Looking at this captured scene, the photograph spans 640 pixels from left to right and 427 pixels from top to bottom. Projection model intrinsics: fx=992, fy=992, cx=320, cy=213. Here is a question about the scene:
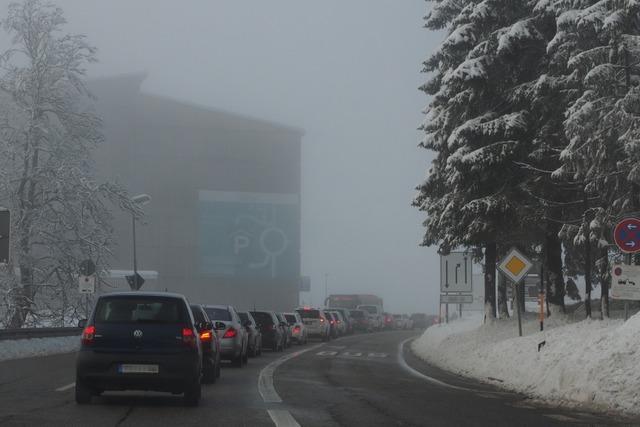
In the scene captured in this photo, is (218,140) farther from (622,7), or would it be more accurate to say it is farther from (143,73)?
A: (622,7)

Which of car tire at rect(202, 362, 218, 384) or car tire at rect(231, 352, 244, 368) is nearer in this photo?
car tire at rect(202, 362, 218, 384)

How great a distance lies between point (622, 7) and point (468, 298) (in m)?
25.6

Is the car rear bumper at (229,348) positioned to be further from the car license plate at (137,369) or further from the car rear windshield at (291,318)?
the car rear windshield at (291,318)

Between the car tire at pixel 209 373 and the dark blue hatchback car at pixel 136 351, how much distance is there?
4.69m

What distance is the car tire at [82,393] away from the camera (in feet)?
43.7

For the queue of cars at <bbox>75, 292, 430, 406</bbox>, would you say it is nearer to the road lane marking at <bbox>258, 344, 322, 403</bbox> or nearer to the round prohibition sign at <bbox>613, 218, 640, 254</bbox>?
the road lane marking at <bbox>258, 344, 322, 403</bbox>

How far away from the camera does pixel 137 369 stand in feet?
43.2

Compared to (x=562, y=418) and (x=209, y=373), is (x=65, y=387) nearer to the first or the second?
(x=209, y=373)

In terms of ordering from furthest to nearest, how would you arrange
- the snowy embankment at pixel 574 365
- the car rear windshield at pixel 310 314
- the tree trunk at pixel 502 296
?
1. the car rear windshield at pixel 310 314
2. the tree trunk at pixel 502 296
3. the snowy embankment at pixel 574 365

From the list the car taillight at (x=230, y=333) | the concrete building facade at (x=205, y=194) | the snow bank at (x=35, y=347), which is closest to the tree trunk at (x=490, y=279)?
the car taillight at (x=230, y=333)

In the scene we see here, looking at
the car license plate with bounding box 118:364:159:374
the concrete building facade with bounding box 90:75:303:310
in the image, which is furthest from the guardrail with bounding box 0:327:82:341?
the concrete building facade with bounding box 90:75:303:310

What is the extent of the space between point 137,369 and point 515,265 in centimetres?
1336

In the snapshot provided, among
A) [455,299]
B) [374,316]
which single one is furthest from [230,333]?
[374,316]

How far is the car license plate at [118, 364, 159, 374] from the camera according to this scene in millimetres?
13133
